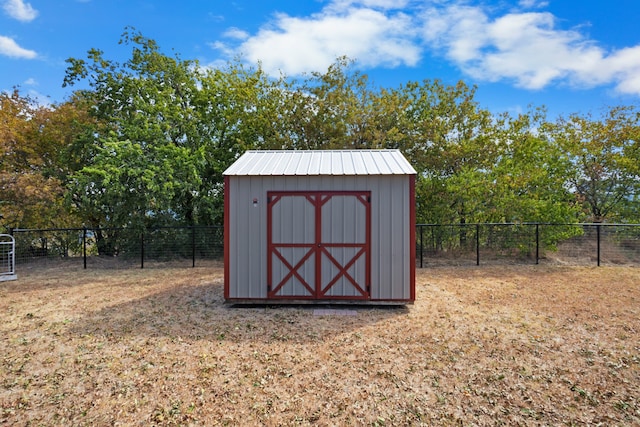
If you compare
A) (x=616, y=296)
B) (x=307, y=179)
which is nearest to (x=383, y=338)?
(x=307, y=179)

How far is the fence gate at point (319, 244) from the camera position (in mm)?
5719

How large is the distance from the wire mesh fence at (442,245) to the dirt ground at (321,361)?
356 centimetres

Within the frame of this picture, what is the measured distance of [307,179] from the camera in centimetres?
577

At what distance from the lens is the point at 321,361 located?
3.77 metres

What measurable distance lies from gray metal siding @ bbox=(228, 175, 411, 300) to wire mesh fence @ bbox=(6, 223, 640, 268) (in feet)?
14.9

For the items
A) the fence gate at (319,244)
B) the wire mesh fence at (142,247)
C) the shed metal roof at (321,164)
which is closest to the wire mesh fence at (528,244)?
the shed metal roof at (321,164)

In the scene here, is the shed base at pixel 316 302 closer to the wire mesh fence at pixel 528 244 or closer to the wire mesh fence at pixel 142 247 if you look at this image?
the wire mesh fence at pixel 528 244

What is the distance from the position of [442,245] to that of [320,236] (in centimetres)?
633

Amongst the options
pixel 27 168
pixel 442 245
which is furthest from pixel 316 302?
pixel 27 168

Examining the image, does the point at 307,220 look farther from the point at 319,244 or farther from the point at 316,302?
the point at 316,302

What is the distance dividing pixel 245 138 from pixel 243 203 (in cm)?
694

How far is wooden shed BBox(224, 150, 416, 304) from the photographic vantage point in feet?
18.7

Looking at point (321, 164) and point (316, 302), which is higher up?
point (321, 164)

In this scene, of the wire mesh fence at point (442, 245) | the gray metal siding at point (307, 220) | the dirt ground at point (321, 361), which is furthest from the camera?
the wire mesh fence at point (442, 245)
